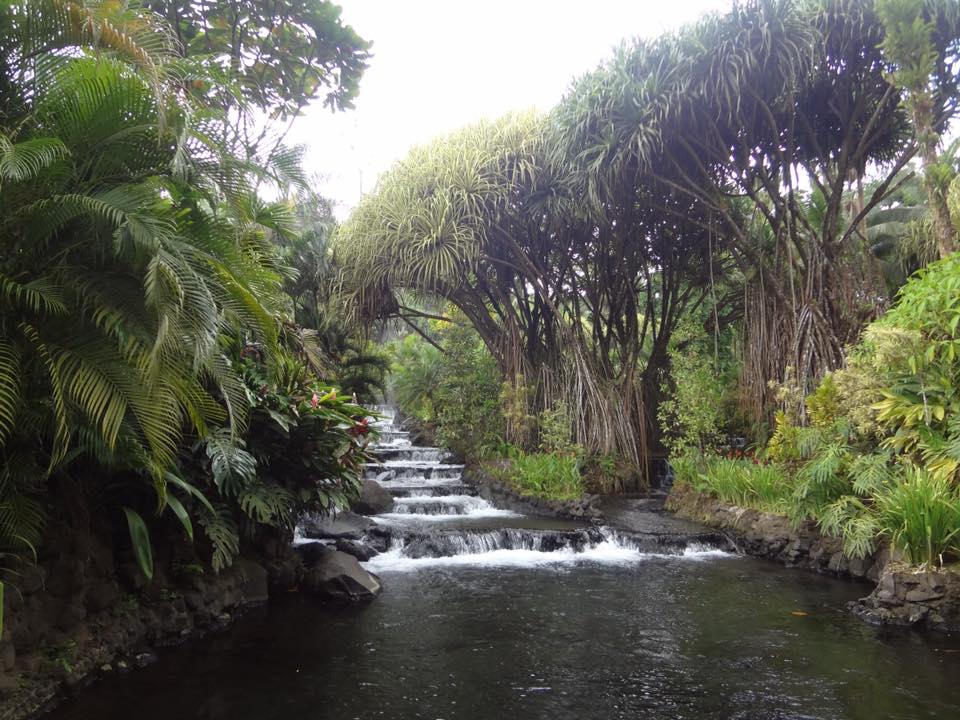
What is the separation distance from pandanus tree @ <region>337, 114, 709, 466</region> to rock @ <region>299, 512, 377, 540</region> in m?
4.46

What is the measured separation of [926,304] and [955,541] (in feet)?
7.51

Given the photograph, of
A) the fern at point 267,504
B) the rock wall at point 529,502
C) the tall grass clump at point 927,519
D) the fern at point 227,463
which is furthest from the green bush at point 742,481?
the fern at point 227,463

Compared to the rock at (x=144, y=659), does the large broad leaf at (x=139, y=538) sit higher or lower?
higher

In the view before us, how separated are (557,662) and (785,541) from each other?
14.2ft

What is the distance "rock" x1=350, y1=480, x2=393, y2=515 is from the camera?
36.8ft

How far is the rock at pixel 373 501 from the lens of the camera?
11.2 metres

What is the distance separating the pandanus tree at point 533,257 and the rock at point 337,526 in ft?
14.6

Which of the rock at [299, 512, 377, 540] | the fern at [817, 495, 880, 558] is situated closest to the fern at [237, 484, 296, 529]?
the rock at [299, 512, 377, 540]

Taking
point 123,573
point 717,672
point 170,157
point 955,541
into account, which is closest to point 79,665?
point 123,573

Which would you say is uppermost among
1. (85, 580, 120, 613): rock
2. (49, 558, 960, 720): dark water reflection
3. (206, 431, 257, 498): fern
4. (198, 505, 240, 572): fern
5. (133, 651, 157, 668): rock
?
(206, 431, 257, 498): fern

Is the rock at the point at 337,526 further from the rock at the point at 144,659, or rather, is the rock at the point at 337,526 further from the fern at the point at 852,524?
the fern at the point at 852,524

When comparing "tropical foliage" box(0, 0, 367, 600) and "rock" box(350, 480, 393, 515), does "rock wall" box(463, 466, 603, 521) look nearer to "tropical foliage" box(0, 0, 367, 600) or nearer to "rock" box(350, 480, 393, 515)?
"rock" box(350, 480, 393, 515)

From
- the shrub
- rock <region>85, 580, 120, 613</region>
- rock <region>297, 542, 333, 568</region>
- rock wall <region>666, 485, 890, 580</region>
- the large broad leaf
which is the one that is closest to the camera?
the large broad leaf

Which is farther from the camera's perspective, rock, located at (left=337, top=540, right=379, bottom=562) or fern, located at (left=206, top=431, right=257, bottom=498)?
rock, located at (left=337, top=540, right=379, bottom=562)
